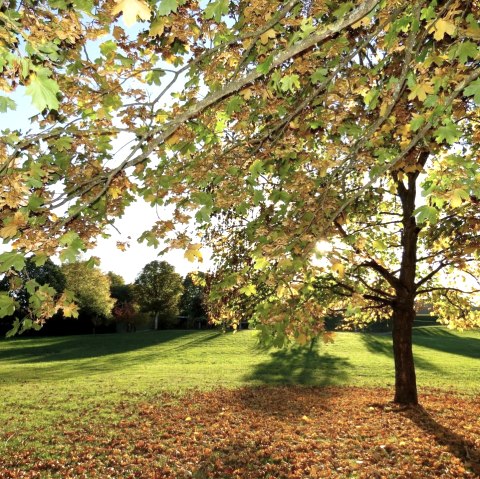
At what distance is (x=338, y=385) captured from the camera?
18.2 metres

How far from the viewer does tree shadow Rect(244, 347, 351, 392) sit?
19.4 metres

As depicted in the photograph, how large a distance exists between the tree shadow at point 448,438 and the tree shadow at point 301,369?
6963 mm

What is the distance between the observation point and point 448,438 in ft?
30.8

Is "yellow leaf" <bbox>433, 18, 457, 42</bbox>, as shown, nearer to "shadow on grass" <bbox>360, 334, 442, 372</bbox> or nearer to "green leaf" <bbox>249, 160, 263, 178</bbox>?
"green leaf" <bbox>249, 160, 263, 178</bbox>

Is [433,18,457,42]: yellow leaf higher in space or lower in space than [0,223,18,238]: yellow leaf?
higher

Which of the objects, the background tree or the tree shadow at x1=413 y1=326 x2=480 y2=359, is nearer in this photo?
the tree shadow at x1=413 y1=326 x2=480 y2=359

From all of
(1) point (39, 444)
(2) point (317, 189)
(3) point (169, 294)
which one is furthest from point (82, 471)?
(3) point (169, 294)

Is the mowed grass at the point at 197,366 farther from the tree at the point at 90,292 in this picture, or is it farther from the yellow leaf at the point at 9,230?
the tree at the point at 90,292

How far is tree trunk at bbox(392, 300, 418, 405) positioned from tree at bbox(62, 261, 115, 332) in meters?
47.7

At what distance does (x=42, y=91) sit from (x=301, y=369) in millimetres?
22345

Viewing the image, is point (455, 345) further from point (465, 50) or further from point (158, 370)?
point (465, 50)

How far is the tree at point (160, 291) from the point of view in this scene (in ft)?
203

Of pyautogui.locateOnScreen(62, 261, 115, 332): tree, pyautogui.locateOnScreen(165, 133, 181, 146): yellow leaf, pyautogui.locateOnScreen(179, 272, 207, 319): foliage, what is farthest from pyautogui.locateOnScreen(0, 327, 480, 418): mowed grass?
pyautogui.locateOnScreen(179, 272, 207, 319): foliage

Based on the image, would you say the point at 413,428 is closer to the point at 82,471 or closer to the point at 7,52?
the point at 82,471
